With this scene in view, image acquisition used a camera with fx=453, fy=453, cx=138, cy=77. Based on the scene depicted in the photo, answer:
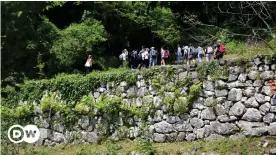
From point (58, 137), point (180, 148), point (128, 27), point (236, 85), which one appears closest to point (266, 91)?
point (236, 85)

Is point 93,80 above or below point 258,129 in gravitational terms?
above

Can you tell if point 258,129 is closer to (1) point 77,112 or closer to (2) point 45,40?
(1) point 77,112

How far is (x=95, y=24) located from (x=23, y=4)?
16.8m

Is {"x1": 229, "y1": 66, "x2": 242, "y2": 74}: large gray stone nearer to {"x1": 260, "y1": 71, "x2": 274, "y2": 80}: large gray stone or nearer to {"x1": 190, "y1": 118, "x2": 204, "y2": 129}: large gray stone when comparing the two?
{"x1": 260, "y1": 71, "x2": 274, "y2": 80}: large gray stone

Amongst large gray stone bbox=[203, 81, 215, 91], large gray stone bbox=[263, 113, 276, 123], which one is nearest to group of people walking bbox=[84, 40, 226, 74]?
large gray stone bbox=[203, 81, 215, 91]

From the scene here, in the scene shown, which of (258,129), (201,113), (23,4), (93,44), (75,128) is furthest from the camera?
(93,44)

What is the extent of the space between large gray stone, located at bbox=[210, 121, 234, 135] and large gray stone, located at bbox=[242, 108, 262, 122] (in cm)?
46

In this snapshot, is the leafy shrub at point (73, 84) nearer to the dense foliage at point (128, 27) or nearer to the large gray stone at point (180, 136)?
the dense foliage at point (128, 27)

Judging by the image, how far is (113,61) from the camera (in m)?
23.1

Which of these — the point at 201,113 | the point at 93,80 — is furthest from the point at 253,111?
the point at 93,80

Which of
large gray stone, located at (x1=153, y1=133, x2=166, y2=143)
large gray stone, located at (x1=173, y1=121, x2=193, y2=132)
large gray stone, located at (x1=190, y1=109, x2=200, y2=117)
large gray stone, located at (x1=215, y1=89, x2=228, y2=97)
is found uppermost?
large gray stone, located at (x1=215, y1=89, x2=228, y2=97)

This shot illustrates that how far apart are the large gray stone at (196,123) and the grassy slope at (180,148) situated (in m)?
0.47

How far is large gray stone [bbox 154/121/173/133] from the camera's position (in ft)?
44.1
